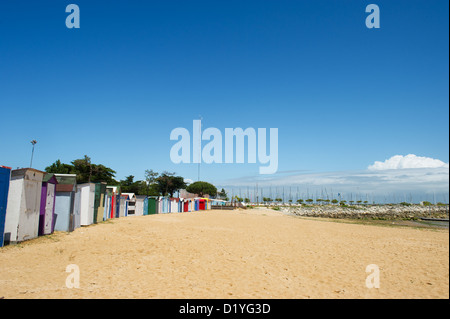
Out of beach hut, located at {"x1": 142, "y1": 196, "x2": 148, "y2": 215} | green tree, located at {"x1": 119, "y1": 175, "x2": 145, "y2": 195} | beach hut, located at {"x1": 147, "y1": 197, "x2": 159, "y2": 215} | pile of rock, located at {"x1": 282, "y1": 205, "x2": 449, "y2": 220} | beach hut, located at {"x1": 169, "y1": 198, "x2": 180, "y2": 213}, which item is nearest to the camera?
beach hut, located at {"x1": 142, "y1": 196, "x2": 148, "y2": 215}

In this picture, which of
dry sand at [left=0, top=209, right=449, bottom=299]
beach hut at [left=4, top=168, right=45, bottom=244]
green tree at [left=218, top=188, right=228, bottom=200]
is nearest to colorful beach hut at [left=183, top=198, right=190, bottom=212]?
dry sand at [left=0, top=209, right=449, bottom=299]

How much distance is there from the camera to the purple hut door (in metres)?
14.1

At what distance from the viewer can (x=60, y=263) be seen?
889 centimetres

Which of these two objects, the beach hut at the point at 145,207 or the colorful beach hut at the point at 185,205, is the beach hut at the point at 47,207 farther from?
the colorful beach hut at the point at 185,205

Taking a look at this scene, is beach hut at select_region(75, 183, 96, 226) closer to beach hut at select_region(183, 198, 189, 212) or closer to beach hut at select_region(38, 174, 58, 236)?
beach hut at select_region(38, 174, 58, 236)

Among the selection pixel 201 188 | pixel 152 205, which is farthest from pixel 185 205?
pixel 201 188

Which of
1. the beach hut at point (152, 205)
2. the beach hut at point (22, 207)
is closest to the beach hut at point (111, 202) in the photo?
the beach hut at point (152, 205)

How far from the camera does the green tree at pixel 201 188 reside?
4583 inches

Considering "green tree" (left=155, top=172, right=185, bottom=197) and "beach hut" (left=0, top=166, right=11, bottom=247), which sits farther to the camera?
"green tree" (left=155, top=172, right=185, bottom=197)

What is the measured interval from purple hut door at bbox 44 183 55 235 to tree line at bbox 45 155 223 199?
60.8ft

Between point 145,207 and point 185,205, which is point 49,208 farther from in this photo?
point 185,205

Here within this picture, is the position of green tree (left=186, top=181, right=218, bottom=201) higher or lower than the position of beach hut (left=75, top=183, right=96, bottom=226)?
higher
